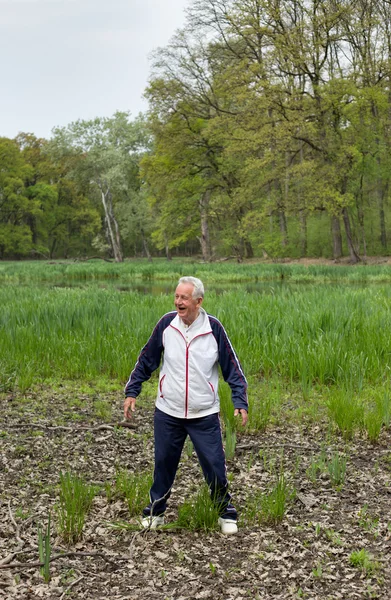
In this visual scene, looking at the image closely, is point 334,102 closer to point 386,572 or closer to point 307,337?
point 307,337

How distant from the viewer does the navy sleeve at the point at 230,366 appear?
2.95 meters

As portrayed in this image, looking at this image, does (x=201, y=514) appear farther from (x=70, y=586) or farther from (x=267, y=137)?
(x=267, y=137)

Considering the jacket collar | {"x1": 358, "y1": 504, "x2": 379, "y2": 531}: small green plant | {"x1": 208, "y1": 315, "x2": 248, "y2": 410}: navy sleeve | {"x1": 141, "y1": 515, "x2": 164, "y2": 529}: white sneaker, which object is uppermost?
the jacket collar

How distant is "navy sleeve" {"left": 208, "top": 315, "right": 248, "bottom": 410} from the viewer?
295cm

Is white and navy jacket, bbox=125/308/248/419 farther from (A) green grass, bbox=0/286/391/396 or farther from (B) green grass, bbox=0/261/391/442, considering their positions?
(A) green grass, bbox=0/286/391/396

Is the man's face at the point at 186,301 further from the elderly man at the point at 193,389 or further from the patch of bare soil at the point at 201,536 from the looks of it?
the patch of bare soil at the point at 201,536

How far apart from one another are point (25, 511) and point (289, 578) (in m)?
1.53

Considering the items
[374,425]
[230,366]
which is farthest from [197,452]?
[374,425]

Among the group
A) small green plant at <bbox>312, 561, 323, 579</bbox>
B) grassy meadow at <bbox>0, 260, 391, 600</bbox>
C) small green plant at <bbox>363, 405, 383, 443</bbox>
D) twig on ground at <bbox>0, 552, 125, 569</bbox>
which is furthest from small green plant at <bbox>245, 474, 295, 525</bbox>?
small green plant at <bbox>363, 405, 383, 443</bbox>

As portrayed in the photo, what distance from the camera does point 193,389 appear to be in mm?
2855

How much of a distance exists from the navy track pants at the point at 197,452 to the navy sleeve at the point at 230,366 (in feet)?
0.50

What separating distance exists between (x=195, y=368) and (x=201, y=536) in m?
0.92

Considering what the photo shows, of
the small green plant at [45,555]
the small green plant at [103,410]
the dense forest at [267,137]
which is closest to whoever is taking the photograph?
the small green plant at [45,555]

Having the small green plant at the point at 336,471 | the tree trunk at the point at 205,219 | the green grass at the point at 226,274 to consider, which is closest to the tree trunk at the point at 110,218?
the tree trunk at the point at 205,219
